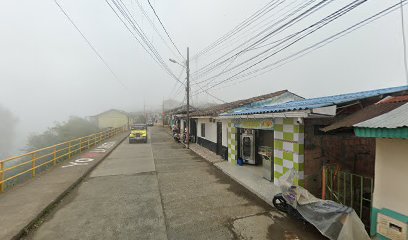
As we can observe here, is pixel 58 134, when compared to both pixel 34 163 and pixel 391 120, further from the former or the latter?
pixel 391 120

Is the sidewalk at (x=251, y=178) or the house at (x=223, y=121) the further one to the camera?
the house at (x=223, y=121)

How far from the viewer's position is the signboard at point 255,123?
24.5 ft

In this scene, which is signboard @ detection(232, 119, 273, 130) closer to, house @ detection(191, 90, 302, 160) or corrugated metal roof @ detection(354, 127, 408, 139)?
house @ detection(191, 90, 302, 160)

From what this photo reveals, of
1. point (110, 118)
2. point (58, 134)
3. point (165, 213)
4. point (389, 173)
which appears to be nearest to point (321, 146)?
point (389, 173)

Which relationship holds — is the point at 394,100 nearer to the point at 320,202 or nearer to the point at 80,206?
the point at 320,202

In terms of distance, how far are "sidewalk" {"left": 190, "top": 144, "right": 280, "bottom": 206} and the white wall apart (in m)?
2.75

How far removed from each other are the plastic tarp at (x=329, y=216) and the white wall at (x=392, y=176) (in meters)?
0.52

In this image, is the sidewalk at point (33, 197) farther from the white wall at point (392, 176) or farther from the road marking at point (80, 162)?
the white wall at point (392, 176)

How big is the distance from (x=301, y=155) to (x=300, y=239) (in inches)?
93.7

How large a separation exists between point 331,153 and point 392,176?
272 cm

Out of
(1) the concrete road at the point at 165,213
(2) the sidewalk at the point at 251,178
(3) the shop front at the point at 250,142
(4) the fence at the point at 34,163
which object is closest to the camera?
(1) the concrete road at the point at 165,213

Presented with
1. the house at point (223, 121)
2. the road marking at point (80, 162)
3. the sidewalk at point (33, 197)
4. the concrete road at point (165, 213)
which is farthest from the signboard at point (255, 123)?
the road marking at point (80, 162)

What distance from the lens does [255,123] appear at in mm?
8359

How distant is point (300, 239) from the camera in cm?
423
